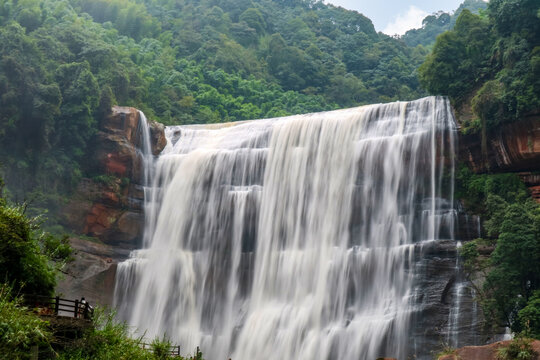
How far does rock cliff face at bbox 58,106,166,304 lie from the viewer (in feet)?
119

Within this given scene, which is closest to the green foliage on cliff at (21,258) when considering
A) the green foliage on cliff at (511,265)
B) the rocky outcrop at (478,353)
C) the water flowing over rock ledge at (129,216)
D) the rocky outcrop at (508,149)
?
the rocky outcrop at (478,353)

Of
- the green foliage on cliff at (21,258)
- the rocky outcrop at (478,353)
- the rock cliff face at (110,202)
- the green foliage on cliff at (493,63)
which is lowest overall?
the rocky outcrop at (478,353)

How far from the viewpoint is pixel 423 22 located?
322ft

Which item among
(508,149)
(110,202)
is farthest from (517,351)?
(110,202)

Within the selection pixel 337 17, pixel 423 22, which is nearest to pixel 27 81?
pixel 337 17

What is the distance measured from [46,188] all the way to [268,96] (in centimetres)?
2886

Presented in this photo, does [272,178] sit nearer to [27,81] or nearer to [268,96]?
[27,81]

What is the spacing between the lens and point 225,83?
62.7 m

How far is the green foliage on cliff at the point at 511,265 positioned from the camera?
1068 inches

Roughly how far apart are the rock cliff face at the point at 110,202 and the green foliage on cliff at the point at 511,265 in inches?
711

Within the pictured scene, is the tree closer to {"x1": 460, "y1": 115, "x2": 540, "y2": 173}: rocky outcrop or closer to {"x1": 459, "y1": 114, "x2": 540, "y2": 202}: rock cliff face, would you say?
{"x1": 459, "y1": 114, "x2": 540, "y2": 202}: rock cliff face

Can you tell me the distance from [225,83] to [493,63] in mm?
31409

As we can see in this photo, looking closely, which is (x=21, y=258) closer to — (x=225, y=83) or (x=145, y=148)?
(x=145, y=148)

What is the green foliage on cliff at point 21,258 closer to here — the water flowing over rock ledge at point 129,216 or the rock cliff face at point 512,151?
the water flowing over rock ledge at point 129,216
